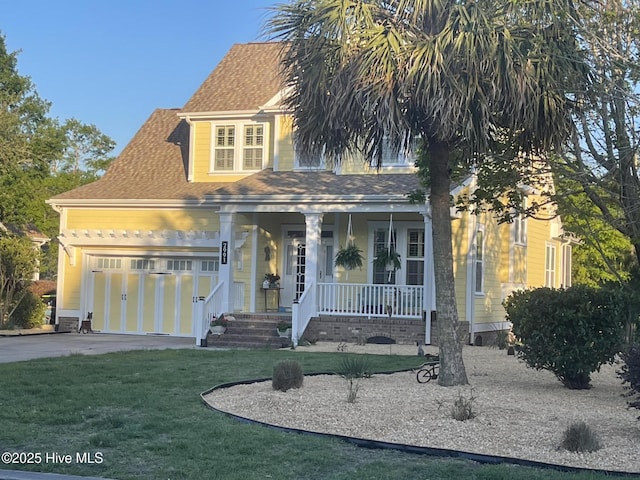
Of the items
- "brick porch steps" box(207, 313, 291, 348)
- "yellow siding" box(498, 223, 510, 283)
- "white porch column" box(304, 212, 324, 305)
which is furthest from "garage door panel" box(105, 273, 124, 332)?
"yellow siding" box(498, 223, 510, 283)

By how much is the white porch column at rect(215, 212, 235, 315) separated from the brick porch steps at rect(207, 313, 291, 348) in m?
0.53

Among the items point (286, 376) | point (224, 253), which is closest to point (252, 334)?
point (224, 253)

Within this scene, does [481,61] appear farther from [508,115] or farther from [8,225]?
[8,225]

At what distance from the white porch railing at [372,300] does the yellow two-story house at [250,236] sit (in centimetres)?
4

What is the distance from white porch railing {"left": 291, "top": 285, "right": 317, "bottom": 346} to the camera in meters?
18.6

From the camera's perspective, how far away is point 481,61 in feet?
31.8

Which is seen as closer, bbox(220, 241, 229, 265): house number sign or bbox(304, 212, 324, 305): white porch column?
bbox(304, 212, 324, 305): white porch column

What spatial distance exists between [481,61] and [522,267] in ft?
53.4

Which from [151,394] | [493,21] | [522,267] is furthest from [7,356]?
[522,267]

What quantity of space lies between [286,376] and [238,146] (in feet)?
44.9

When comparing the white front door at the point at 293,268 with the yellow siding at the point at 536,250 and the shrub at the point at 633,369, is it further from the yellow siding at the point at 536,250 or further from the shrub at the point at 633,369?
the shrub at the point at 633,369

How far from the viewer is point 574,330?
10781mm

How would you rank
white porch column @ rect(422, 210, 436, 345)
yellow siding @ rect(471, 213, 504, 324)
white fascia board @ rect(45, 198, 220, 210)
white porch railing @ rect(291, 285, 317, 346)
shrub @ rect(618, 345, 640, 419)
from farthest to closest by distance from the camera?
white fascia board @ rect(45, 198, 220, 210) < yellow siding @ rect(471, 213, 504, 324) < white porch column @ rect(422, 210, 436, 345) < white porch railing @ rect(291, 285, 317, 346) < shrub @ rect(618, 345, 640, 419)

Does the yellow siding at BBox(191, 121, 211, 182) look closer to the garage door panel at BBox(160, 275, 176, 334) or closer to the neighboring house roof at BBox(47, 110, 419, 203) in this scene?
the neighboring house roof at BBox(47, 110, 419, 203)
